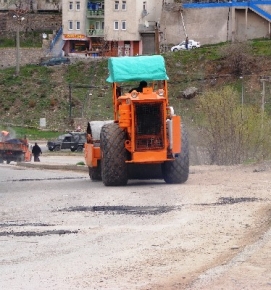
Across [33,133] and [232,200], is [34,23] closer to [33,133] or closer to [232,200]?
[33,133]

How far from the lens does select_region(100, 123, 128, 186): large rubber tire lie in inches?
950

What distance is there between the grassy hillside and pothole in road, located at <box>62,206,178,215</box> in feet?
175

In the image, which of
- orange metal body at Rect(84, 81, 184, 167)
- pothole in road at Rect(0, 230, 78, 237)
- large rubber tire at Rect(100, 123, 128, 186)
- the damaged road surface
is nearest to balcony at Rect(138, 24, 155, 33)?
orange metal body at Rect(84, 81, 184, 167)

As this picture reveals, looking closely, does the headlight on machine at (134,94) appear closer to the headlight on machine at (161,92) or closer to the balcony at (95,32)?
the headlight on machine at (161,92)

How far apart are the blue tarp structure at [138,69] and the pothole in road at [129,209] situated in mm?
6225

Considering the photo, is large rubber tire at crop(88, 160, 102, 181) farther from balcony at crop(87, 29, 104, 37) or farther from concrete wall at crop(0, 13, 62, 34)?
concrete wall at crop(0, 13, 62, 34)

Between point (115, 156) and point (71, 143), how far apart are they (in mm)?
40495

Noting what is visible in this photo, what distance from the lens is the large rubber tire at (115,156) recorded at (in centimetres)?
2412

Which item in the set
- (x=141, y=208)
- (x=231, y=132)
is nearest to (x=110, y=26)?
(x=231, y=132)

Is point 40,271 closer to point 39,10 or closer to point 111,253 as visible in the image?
point 111,253

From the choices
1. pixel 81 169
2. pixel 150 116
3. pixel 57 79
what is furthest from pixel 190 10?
pixel 150 116

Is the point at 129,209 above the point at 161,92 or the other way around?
the other way around

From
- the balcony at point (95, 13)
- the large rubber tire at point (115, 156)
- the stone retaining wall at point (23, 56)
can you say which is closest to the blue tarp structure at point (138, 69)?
the large rubber tire at point (115, 156)

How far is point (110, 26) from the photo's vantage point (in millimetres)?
95750
